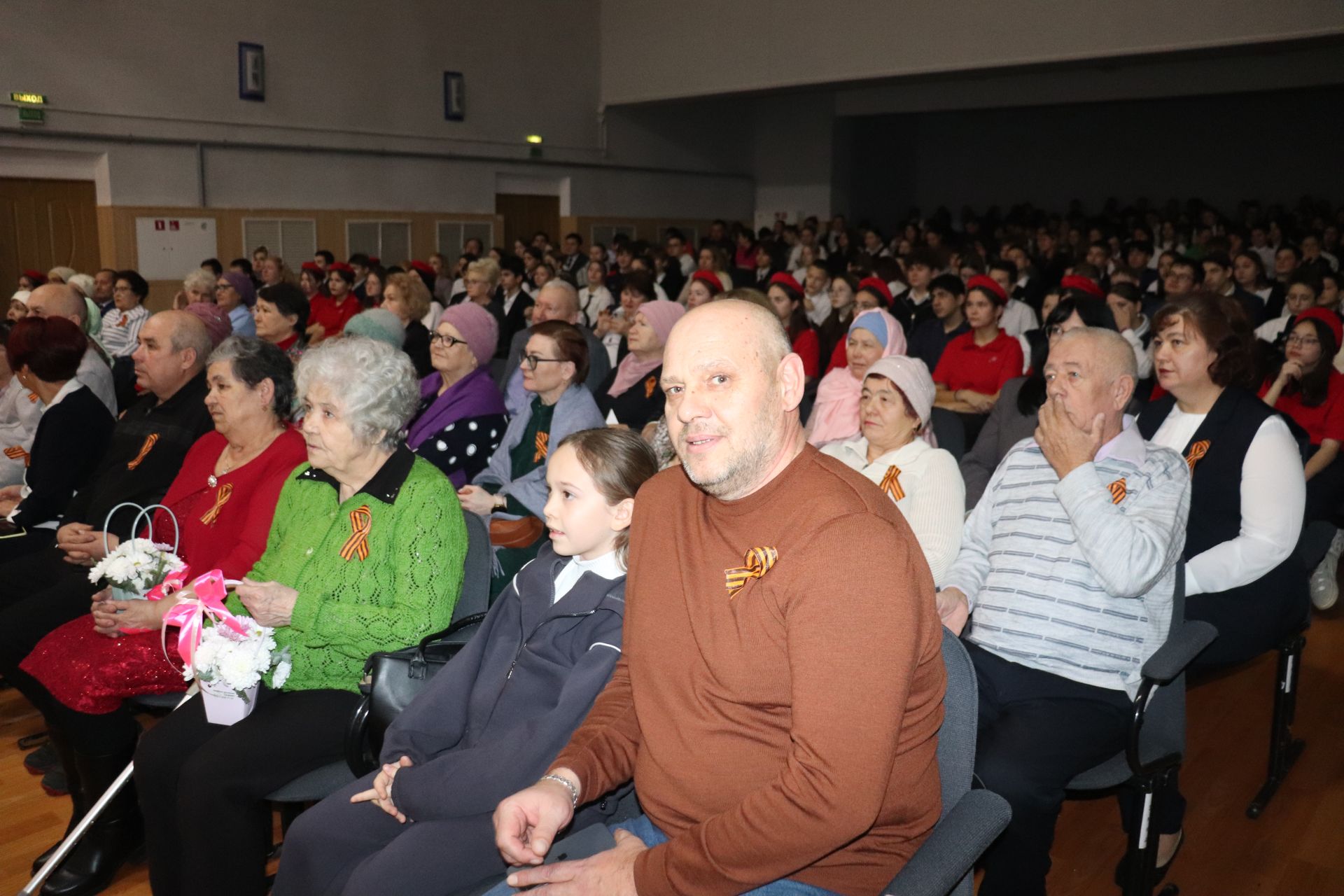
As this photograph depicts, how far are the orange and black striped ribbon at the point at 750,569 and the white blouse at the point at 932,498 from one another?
1.24m

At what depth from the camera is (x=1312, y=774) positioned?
2.98 meters

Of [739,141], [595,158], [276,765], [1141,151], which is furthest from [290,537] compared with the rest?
Result: [1141,151]

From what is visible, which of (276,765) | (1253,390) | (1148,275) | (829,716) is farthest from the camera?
(1148,275)

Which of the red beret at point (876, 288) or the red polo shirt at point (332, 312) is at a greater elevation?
the red beret at point (876, 288)

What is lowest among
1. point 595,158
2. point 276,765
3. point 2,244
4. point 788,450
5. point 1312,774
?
point 1312,774

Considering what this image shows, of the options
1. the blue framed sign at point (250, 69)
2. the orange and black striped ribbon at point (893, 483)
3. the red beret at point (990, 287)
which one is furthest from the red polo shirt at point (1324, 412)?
the blue framed sign at point (250, 69)

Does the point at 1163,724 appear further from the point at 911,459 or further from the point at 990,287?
the point at 990,287

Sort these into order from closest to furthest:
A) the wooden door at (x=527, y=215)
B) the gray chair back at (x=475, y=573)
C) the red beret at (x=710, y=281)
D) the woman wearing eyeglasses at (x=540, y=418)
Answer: the gray chair back at (x=475, y=573)
the woman wearing eyeglasses at (x=540, y=418)
the red beret at (x=710, y=281)
the wooden door at (x=527, y=215)

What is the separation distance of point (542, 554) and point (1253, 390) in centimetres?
210

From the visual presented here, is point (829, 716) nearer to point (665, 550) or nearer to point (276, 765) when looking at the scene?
point (665, 550)

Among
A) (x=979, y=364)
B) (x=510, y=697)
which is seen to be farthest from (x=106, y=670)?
(x=979, y=364)

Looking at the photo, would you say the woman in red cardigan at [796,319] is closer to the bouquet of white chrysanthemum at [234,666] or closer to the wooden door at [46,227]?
the bouquet of white chrysanthemum at [234,666]

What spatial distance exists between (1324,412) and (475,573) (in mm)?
3563

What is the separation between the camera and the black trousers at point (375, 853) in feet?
5.75
